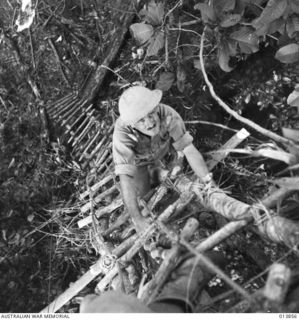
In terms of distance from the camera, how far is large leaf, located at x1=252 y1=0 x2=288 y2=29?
1.76 meters

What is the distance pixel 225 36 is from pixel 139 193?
87 cm

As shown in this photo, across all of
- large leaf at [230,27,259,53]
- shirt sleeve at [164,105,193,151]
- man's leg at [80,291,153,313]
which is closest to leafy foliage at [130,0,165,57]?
large leaf at [230,27,259,53]

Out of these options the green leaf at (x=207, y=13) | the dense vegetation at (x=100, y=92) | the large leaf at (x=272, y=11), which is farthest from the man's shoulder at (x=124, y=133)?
the large leaf at (x=272, y=11)

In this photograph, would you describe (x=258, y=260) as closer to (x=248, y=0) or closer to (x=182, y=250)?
(x=182, y=250)

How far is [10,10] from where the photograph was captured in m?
3.51

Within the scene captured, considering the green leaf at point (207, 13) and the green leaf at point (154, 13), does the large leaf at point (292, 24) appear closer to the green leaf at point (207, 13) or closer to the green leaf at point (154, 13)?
the green leaf at point (207, 13)

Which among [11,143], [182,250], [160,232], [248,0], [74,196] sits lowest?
[74,196]

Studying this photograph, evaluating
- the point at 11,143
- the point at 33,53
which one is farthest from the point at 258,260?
the point at 33,53

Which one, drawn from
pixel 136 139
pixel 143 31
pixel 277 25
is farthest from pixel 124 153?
pixel 277 25

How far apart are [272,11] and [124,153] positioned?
2.88 ft

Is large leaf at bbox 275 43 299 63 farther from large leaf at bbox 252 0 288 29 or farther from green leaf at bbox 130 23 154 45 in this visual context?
green leaf at bbox 130 23 154 45

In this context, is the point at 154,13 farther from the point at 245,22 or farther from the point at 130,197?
the point at 130,197

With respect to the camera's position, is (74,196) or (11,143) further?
(11,143)

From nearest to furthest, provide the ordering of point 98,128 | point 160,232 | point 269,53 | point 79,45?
point 160,232 < point 269,53 < point 98,128 < point 79,45
